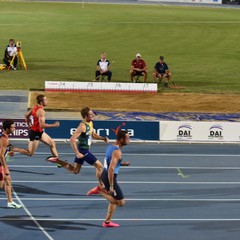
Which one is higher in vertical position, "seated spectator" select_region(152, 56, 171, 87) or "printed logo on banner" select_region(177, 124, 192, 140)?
"seated spectator" select_region(152, 56, 171, 87)

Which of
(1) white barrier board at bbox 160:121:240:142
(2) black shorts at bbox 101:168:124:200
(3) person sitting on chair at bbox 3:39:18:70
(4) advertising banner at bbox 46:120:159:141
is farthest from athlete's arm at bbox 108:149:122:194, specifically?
(3) person sitting on chair at bbox 3:39:18:70

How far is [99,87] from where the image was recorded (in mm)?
34750

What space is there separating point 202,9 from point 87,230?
6836 cm

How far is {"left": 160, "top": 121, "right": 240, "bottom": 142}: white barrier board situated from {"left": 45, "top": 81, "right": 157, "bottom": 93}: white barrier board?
7639 millimetres

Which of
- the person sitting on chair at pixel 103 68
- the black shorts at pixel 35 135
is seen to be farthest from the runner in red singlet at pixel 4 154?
the person sitting on chair at pixel 103 68

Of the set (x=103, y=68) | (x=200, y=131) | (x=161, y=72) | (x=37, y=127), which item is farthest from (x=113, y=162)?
(x=161, y=72)

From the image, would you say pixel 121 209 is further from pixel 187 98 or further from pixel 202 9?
pixel 202 9

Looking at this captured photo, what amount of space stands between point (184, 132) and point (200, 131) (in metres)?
0.50

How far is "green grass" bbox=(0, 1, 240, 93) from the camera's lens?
39781 mm

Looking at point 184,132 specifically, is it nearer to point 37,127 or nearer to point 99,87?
point 37,127

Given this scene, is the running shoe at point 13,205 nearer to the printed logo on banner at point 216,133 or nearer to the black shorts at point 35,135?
the black shorts at point 35,135

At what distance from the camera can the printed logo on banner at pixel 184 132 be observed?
89.6 feet

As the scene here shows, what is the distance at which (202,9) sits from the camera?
8394 cm

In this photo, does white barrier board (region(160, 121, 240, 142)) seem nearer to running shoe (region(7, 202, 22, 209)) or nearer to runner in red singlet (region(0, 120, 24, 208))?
running shoe (region(7, 202, 22, 209))
